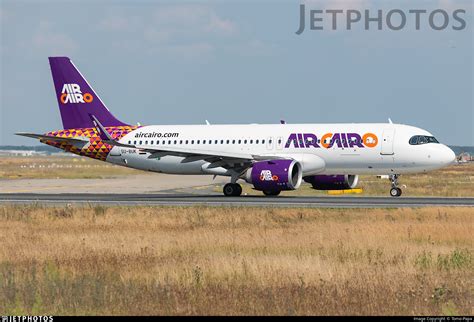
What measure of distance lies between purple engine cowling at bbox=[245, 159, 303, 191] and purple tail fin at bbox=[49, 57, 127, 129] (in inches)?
459

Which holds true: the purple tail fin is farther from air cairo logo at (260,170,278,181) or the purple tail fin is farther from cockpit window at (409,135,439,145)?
cockpit window at (409,135,439,145)

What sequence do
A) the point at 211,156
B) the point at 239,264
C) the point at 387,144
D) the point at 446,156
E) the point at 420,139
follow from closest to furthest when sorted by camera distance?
the point at 239,264 → the point at 387,144 → the point at 446,156 → the point at 420,139 → the point at 211,156

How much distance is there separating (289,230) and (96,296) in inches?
491

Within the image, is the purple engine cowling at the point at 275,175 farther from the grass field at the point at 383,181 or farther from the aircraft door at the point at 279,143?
the grass field at the point at 383,181

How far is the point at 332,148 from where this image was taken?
44.9 meters

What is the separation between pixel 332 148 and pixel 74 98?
54.4 feet

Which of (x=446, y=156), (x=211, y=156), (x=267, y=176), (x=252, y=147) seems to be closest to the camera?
(x=267, y=176)

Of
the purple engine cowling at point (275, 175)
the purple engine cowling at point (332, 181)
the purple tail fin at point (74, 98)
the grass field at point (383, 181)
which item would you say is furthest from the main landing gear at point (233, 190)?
the purple tail fin at point (74, 98)

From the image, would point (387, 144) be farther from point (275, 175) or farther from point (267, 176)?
point (267, 176)

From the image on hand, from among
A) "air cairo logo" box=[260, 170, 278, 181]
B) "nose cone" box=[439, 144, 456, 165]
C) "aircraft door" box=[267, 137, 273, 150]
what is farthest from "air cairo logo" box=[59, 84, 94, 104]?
"nose cone" box=[439, 144, 456, 165]

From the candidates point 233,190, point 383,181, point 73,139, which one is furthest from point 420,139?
point 383,181

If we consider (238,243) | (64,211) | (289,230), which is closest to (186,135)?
(64,211)

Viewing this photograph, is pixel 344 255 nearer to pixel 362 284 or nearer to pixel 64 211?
pixel 362 284

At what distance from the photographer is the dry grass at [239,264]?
561 inches
